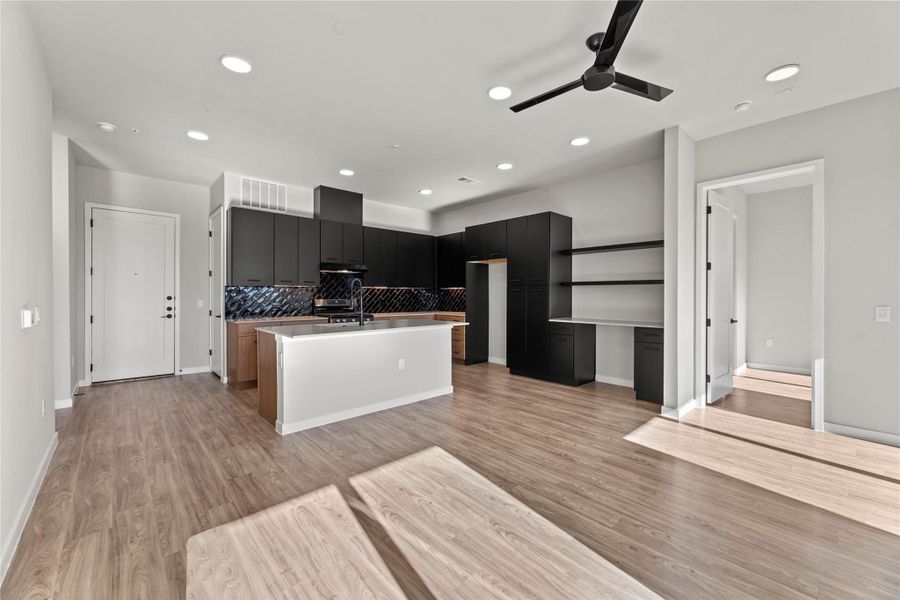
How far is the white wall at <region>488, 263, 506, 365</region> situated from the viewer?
6789 millimetres

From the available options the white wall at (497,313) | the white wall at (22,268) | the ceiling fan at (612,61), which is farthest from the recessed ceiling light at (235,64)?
the white wall at (497,313)

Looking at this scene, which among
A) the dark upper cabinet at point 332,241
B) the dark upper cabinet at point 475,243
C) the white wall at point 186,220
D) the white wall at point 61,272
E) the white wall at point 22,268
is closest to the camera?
the white wall at point 22,268

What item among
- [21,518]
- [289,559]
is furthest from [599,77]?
[21,518]

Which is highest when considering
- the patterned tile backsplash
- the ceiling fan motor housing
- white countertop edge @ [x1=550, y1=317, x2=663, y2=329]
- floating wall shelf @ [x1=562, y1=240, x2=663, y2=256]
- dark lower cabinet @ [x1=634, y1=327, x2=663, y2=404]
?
the ceiling fan motor housing

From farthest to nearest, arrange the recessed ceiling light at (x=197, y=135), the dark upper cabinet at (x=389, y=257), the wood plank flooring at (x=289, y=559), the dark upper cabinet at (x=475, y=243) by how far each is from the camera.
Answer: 1. the dark upper cabinet at (x=389, y=257)
2. the dark upper cabinet at (x=475, y=243)
3. the recessed ceiling light at (x=197, y=135)
4. the wood plank flooring at (x=289, y=559)

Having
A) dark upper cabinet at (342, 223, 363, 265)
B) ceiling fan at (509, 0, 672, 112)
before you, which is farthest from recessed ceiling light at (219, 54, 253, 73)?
dark upper cabinet at (342, 223, 363, 265)

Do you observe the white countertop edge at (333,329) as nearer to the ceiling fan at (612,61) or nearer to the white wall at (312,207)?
the ceiling fan at (612,61)

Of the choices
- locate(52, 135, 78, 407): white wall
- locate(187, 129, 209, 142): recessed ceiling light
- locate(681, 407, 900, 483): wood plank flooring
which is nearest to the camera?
locate(681, 407, 900, 483): wood plank flooring

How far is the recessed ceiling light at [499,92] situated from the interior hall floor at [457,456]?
286cm

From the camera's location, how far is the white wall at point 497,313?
6789 mm

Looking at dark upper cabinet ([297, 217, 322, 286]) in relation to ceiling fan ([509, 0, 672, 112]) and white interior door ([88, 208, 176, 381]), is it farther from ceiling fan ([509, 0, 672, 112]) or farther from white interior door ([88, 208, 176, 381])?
ceiling fan ([509, 0, 672, 112])

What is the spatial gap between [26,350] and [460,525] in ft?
8.80

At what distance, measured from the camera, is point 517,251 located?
5801 mm

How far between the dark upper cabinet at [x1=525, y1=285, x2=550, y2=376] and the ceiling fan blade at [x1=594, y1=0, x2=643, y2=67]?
11.1 ft
